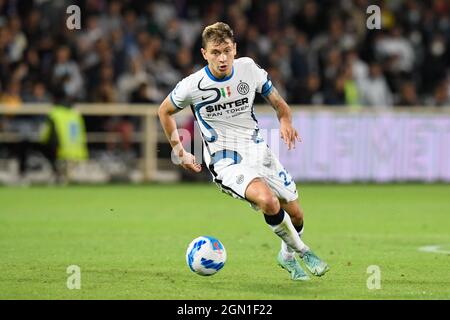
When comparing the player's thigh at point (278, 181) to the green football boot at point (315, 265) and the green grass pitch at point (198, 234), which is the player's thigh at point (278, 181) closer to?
the green football boot at point (315, 265)

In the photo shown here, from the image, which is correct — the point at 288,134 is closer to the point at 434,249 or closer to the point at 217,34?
the point at 217,34

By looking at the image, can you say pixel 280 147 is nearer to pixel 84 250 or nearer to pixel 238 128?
pixel 84 250

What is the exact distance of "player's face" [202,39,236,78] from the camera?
9.10 m

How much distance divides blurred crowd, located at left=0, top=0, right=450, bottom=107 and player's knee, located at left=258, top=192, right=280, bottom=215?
1308 centimetres

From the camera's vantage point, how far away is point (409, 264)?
10180 millimetres

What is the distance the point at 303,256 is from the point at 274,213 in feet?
1.74

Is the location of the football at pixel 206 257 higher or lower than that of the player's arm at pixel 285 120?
lower

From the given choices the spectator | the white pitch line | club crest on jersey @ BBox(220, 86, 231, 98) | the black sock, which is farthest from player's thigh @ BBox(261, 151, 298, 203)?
the spectator

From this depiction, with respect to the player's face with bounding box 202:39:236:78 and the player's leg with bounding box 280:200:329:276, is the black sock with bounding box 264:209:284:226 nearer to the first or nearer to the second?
the player's leg with bounding box 280:200:329:276

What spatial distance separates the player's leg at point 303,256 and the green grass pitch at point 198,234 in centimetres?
11

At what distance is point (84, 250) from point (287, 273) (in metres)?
2.72

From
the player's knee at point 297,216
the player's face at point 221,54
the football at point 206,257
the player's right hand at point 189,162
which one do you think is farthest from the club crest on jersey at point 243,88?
the football at point 206,257

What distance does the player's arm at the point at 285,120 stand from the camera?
9.06 metres

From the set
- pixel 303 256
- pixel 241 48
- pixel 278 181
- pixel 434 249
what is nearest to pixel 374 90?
pixel 241 48
